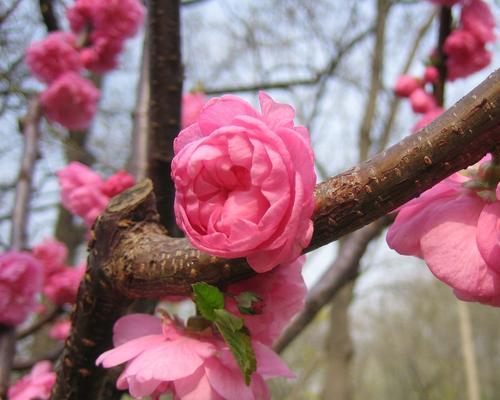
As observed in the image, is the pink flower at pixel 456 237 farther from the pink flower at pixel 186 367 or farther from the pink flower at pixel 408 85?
the pink flower at pixel 408 85

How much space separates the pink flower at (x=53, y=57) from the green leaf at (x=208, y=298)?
1.27 metres

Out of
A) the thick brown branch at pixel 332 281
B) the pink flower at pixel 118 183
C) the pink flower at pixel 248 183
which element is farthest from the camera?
the thick brown branch at pixel 332 281

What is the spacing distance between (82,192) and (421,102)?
0.91m

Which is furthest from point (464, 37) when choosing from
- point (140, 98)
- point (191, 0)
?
point (191, 0)

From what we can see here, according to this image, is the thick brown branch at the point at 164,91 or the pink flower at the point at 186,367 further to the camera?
the thick brown branch at the point at 164,91

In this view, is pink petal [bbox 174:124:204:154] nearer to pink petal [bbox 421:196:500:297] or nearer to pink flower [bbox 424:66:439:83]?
pink petal [bbox 421:196:500:297]

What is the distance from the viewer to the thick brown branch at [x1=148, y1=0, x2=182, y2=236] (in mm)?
805

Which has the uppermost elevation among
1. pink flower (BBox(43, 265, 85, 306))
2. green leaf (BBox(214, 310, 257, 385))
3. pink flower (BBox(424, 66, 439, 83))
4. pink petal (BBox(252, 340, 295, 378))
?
green leaf (BBox(214, 310, 257, 385))

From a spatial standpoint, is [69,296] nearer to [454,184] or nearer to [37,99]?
[37,99]

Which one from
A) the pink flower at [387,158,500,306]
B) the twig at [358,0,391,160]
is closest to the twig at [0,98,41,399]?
the pink flower at [387,158,500,306]

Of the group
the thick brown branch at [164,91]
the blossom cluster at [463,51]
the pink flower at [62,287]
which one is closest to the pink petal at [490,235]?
the thick brown branch at [164,91]

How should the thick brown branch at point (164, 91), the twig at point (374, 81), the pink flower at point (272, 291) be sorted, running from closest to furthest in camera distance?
the pink flower at point (272, 291) < the thick brown branch at point (164, 91) < the twig at point (374, 81)

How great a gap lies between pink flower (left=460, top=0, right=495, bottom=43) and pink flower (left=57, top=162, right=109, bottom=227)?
0.97m

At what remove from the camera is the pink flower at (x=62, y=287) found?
4.95 feet
